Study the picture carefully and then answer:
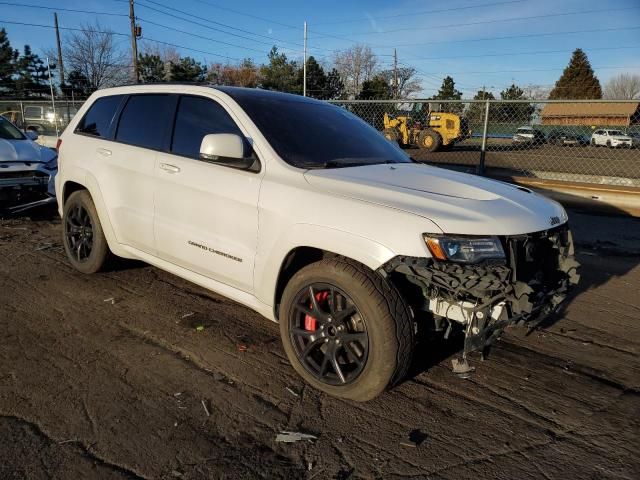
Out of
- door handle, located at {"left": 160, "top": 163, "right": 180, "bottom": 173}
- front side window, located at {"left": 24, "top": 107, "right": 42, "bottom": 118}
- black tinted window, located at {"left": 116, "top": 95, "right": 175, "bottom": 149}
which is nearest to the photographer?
door handle, located at {"left": 160, "top": 163, "right": 180, "bottom": 173}

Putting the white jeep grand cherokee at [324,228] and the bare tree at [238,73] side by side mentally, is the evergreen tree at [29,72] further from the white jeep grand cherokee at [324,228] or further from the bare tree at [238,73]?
the white jeep grand cherokee at [324,228]

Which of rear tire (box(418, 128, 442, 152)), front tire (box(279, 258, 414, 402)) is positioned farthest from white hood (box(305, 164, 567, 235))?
rear tire (box(418, 128, 442, 152))

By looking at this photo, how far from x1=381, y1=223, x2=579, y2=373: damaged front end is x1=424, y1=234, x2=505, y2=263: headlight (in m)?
0.03

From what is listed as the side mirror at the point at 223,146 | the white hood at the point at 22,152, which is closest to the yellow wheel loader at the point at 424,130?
the white hood at the point at 22,152

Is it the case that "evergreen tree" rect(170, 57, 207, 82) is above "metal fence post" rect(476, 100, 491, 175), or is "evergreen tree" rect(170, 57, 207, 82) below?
above

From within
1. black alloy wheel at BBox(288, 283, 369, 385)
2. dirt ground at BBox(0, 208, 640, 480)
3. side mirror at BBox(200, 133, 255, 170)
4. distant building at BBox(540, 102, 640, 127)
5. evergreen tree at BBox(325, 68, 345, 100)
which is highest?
evergreen tree at BBox(325, 68, 345, 100)

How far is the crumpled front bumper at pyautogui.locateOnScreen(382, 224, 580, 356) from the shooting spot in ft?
8.57

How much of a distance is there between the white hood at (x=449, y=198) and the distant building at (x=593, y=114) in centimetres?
833

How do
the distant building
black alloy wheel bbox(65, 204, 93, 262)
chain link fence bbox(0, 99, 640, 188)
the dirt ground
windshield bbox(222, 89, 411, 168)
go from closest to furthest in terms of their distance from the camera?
the dirt ground, windshield bbox(222, 89, 411, 168), black alloy wheel bbox(65, 204, 93, 262), chain link fence bbox(0, 99, 640, 188), the distant building

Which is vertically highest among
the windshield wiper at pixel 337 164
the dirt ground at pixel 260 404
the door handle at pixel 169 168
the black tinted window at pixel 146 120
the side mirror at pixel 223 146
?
the black tinted window at pixel 146 120

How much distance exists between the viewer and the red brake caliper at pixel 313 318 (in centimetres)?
303

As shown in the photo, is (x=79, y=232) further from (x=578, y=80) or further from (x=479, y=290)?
(x=578, y=80)

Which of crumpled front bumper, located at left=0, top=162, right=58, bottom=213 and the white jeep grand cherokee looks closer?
the white jeep grand cherokee

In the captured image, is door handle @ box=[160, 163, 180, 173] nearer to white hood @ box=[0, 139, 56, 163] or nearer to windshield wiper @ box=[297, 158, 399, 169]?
windshield wiper @ box=[297, 158, 399, 169]
